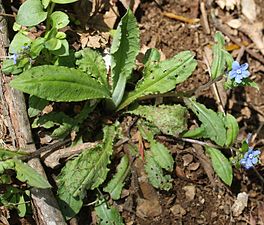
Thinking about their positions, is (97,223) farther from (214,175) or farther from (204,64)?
(204,64)

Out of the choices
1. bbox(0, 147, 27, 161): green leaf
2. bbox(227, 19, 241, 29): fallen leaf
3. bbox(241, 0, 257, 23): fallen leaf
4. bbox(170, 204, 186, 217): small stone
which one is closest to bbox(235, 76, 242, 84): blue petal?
bbox(170, 204, 186, 217): small stone

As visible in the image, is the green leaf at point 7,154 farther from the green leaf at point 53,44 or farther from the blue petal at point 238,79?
the blue petal at point 238,79

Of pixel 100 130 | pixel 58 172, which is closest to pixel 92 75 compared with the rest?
pixel 100 130

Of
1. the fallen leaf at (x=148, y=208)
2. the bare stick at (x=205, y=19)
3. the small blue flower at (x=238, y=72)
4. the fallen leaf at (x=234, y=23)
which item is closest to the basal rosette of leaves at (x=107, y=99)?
the fallen leaf at (x=148, y=208)

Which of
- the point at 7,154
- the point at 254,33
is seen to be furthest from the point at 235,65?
the point at 7,154

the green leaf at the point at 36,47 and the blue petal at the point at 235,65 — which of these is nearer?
the green leaf at the point at 36,47

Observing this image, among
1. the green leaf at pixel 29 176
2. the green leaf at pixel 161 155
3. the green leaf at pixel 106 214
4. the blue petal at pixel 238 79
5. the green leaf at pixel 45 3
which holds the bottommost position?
the green leaf at pixel 106 214
